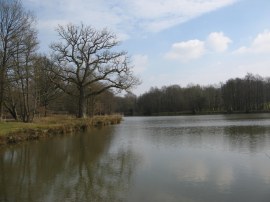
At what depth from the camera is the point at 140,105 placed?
399 ft

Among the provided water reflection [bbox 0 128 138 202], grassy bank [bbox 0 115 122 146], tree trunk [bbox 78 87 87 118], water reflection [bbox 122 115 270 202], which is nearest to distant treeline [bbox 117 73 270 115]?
tree trunk [bbox 78 87 87 118]

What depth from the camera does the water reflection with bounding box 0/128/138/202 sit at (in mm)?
9273

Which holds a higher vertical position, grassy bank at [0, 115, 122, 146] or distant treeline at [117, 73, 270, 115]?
distant treeline at [117, 73, 270, 115]

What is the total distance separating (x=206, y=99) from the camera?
107 metres

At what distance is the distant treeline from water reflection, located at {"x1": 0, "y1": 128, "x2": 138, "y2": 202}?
71727 mm

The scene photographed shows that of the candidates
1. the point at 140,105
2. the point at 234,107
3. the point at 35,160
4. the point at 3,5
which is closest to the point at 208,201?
the point at 35,160

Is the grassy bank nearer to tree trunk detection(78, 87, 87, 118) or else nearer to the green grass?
the green grass

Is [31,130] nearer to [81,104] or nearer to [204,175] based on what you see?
[204,175]

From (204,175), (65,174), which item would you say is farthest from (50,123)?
(204,175)

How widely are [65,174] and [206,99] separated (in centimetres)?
9788

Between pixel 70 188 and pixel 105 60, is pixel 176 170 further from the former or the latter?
pixel 105 60

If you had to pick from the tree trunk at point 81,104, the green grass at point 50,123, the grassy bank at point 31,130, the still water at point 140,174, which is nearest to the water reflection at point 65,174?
the still water at point 140,174

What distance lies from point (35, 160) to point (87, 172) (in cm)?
428

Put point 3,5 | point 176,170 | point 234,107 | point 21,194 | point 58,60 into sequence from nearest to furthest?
1. point 21,194
2. point 176,170
3. point 3,5
4. point 58,60
5. point 234,107
